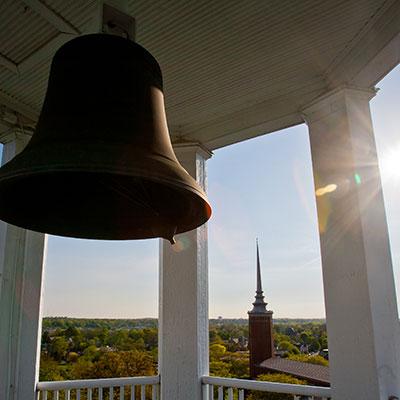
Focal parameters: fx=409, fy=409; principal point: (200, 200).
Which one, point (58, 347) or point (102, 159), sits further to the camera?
point (58, 347)

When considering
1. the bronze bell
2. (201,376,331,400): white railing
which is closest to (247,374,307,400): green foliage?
(201,376,331,400): white railing

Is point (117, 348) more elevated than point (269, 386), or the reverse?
point (117, 348)

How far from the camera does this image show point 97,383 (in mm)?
2951

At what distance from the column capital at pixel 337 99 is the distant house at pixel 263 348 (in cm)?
120

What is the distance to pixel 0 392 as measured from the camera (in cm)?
273

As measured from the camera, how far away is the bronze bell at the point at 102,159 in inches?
44.2

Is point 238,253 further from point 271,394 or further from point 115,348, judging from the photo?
point 115,348

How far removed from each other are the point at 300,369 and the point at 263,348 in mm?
332

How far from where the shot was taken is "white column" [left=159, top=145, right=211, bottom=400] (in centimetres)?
302

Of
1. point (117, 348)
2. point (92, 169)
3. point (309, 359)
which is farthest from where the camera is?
point (117, 348)

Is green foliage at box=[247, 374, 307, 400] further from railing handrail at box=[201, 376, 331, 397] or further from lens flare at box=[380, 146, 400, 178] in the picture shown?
lens flare at box=[380, 146, 400, 178]

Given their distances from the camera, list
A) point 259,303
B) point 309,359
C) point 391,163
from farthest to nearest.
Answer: point 259,303 → point 309,359 → point 391,163

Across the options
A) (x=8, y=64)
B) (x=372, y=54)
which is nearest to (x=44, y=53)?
(x=8, y=64)

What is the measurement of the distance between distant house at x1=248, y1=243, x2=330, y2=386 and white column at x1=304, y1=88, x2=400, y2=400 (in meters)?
0.60
